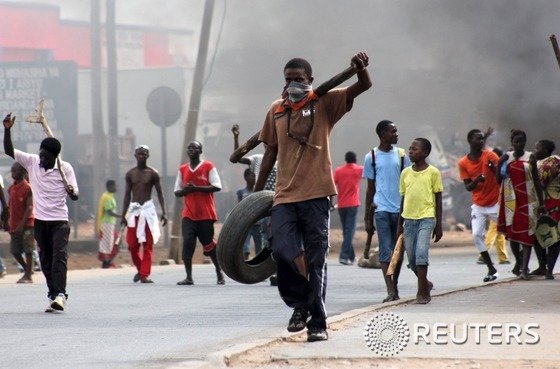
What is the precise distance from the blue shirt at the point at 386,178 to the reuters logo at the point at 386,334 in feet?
6.62

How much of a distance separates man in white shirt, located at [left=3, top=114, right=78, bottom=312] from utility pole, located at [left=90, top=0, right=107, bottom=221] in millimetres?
16048

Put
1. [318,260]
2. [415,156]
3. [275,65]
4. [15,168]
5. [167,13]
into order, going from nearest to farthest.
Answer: [318,260]
[415,156]
[15,168]
[275,65]
[167,13]

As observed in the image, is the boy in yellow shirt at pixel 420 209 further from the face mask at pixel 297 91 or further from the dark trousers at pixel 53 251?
the face mask at pixel 297 91

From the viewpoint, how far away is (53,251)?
11.0 metres

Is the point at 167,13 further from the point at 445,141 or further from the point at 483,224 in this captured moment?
the point at 483,224

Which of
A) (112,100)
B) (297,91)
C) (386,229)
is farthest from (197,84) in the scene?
(297,91)

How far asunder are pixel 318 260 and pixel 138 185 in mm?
7189

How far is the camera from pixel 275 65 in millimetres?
30422

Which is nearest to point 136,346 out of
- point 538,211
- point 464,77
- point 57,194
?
point 57,194

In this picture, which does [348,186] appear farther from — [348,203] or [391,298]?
[391,298]

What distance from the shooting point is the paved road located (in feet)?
26.8

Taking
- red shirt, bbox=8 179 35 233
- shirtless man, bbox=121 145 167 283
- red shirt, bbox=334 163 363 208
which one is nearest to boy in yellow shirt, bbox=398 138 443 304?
shirtless man, bbox=121 145 167 283

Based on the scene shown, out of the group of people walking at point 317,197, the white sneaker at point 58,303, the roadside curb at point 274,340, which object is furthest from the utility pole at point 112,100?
the roadside curb at point 274,340

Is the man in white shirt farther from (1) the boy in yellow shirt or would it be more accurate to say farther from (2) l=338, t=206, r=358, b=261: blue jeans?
(2) l=338, t=206, r=358, b=261: blue jeans
